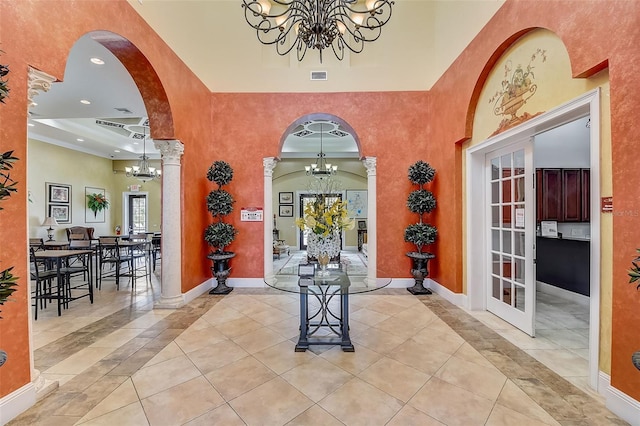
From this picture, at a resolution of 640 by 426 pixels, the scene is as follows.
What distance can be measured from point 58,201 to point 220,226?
21.6 ft

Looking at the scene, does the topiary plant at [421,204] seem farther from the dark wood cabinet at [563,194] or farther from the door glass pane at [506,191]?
the dark wood cabinet at [563,194]

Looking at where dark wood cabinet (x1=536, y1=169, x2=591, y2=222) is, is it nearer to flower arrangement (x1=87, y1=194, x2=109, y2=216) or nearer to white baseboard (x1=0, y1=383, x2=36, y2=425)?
white baseboard (x1=0, y1=383, x2=36, y2=425)

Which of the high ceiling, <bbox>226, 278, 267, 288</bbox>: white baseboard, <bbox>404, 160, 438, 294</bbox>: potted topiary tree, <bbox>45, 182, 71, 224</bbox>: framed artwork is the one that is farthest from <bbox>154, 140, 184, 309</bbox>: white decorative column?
<bbox>45, 182, 71, 224</bbox>: framed artwork

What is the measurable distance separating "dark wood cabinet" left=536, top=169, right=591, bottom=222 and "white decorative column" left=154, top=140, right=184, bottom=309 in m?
6.28

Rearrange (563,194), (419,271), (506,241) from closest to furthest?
(506,241) < (419,271) < (563,194)

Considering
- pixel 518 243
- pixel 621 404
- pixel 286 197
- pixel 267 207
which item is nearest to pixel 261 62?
pixel 267 207

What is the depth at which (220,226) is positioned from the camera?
4508 millimetres

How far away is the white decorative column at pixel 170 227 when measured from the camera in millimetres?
3908

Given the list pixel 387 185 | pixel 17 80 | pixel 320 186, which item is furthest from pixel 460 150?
pixel 320 186

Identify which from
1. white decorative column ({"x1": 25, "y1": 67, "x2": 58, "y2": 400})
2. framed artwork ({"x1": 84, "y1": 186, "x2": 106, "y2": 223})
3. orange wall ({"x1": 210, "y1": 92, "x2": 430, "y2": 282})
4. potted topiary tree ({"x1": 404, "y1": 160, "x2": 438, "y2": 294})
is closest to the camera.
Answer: white decorative column ({"x1": 25, "y1": 67, "x2": 58, "y2": 400})

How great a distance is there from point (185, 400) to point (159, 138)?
3.30 m

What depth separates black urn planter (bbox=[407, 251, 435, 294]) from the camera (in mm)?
4453

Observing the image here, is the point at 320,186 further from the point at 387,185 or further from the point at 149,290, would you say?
the point at 149,290

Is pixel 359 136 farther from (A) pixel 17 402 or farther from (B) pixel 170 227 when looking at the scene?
(A) pixel 17 402
